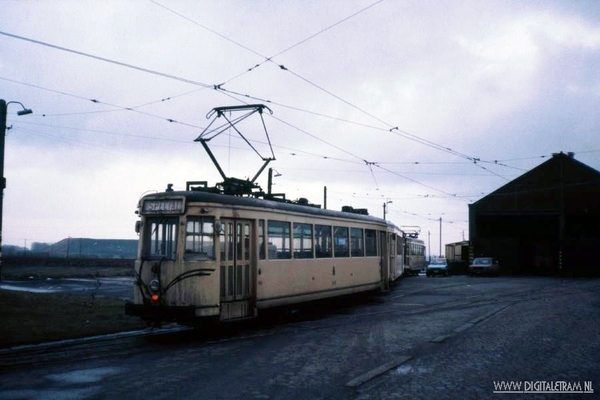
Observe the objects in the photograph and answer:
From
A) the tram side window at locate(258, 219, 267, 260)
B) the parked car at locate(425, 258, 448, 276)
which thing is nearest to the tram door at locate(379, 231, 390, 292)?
the tram side window at locate(258, 219, 267, 260)

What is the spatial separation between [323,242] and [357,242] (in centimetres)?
293

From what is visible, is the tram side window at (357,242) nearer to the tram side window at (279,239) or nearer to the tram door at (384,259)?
the tram door at (384,259)

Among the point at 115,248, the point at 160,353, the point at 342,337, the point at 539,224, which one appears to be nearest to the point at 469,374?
the point at 342,337

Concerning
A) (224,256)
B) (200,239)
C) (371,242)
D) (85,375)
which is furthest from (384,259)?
(85,375)

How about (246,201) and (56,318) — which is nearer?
(246,201)

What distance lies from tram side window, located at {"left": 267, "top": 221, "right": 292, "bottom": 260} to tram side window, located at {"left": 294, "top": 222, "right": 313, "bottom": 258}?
1.48 feet

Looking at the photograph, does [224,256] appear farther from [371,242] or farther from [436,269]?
[436,269]

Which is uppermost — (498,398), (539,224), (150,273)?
(539,224)

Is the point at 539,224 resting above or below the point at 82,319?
above

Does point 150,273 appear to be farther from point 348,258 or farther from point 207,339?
point 348,258

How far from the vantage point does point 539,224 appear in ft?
188

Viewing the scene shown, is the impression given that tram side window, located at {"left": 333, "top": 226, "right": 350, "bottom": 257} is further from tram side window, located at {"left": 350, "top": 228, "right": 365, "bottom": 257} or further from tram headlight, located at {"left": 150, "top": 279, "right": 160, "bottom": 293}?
tram headlight, located at {"left": 150, "top": 279, "right": 160, "bottom": 293}

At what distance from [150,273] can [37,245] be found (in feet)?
615

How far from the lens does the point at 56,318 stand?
46.4 feet
